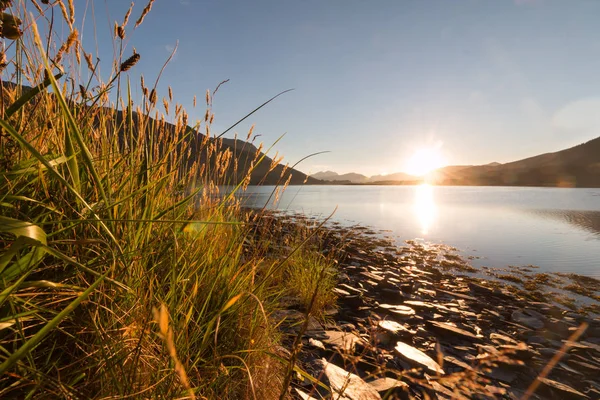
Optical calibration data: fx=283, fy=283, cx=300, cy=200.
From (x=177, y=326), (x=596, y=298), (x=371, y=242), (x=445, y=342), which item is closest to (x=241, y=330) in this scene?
(x=177, y=326)

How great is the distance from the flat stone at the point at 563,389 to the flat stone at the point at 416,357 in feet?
3.53

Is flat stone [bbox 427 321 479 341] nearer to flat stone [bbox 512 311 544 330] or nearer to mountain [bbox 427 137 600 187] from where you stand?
flat stone [bbox 512 311 544 330]

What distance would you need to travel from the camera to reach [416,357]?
10.1 feet

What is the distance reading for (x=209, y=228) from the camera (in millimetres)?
2711

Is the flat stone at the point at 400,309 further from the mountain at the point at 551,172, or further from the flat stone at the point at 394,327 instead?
the mountain at the point at 551,172

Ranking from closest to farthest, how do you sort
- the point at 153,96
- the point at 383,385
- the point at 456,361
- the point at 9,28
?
the point at 9,28 → the point at 153,96 → the point at 383,385 → the point at 456,361

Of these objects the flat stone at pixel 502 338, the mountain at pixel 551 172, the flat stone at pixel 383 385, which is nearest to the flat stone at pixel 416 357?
the flat stone at pixel 383 385

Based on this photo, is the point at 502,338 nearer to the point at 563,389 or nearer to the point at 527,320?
the point at 563,389

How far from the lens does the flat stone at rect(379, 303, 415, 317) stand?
4475mm

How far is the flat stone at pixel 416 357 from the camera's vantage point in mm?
2900

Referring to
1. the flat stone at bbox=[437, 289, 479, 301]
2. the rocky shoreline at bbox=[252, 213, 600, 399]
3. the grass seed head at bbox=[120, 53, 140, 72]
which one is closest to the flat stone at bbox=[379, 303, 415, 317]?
the rocky shoreline at bbox=[252, 213, 600, 399]

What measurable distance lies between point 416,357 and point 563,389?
1.45 m

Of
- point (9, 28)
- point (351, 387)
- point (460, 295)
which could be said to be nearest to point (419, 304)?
point (460, 295)

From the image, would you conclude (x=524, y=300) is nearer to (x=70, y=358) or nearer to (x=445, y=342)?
(x=445, y=342)
